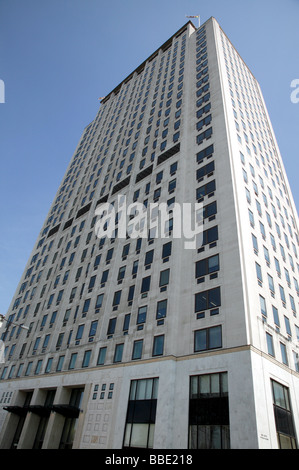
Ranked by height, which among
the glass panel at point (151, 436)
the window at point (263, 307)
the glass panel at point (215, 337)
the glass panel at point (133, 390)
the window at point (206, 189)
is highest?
the window at point (206, 189)

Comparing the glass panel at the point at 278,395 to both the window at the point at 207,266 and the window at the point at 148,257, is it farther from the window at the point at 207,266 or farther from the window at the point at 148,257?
the window at the point at 148,257

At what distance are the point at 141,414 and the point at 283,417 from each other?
37.3ft

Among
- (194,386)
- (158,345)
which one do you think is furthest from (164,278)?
(194,386)

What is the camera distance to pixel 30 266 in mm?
63031

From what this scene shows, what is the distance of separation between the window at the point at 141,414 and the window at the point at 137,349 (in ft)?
7.91

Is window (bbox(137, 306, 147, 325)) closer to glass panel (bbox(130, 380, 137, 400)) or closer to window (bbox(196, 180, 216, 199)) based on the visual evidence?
glass panel (bbox(130, 380, 137, 400))

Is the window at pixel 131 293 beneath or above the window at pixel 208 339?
above

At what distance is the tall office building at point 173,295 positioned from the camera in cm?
2577

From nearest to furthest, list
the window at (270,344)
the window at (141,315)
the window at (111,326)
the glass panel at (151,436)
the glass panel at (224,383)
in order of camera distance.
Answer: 1. the glass panel at (224,383)
2. the glass panel at (151,436)
3. the window at (270,344)
4. the window at (141,315)
5. the window at (111,326)

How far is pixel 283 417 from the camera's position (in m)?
25.0

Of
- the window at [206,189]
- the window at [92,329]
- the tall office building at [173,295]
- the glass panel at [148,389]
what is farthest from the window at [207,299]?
the window at [92,329]

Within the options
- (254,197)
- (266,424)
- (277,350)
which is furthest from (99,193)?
(266,424)

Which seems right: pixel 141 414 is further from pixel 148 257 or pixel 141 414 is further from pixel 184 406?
pixel 148 257
